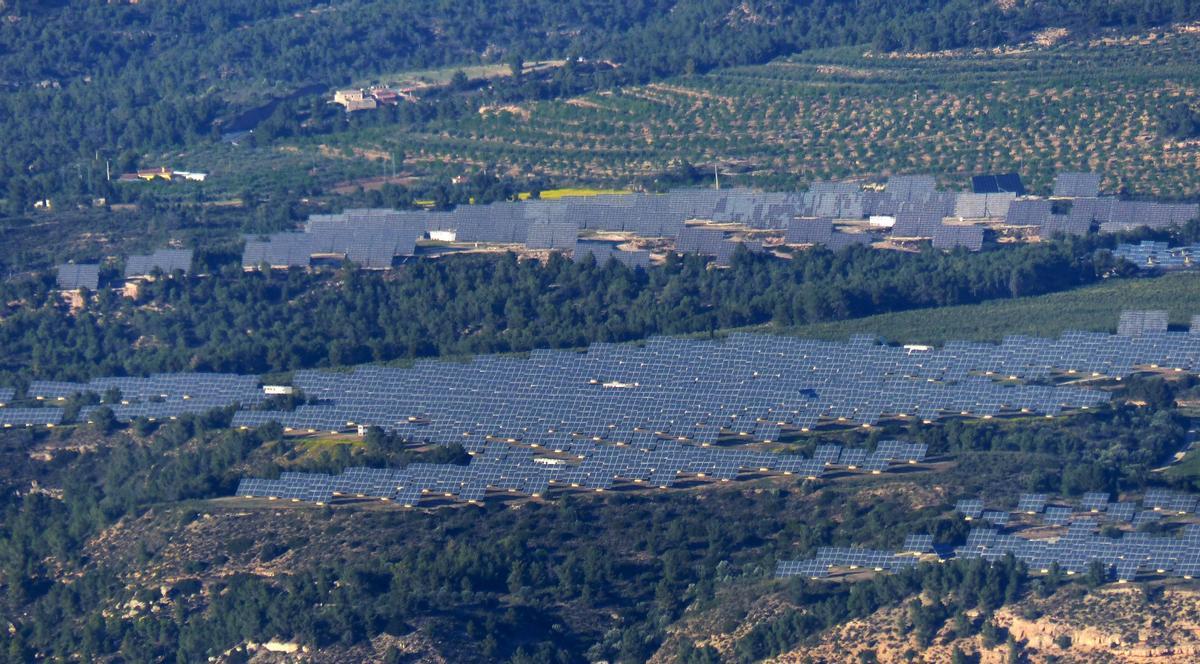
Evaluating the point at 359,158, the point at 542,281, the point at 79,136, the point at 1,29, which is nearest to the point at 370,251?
the point at 542,281

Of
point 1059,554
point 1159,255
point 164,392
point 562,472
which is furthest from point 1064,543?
point 1159,255

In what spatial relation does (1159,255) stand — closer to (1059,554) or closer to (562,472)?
(562,472)

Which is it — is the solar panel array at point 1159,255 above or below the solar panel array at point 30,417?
above

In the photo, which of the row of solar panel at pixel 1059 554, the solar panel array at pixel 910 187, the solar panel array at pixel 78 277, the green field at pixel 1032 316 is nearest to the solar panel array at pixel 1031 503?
the row of solar panel at pixel 1059 554

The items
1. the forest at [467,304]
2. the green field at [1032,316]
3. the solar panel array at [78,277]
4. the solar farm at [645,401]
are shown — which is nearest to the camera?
the solar farm at [645,401]

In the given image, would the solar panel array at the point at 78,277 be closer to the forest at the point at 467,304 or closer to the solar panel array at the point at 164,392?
the forest at the point at 467,304

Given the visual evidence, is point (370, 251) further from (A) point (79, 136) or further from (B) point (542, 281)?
(A) point (79, 136)
